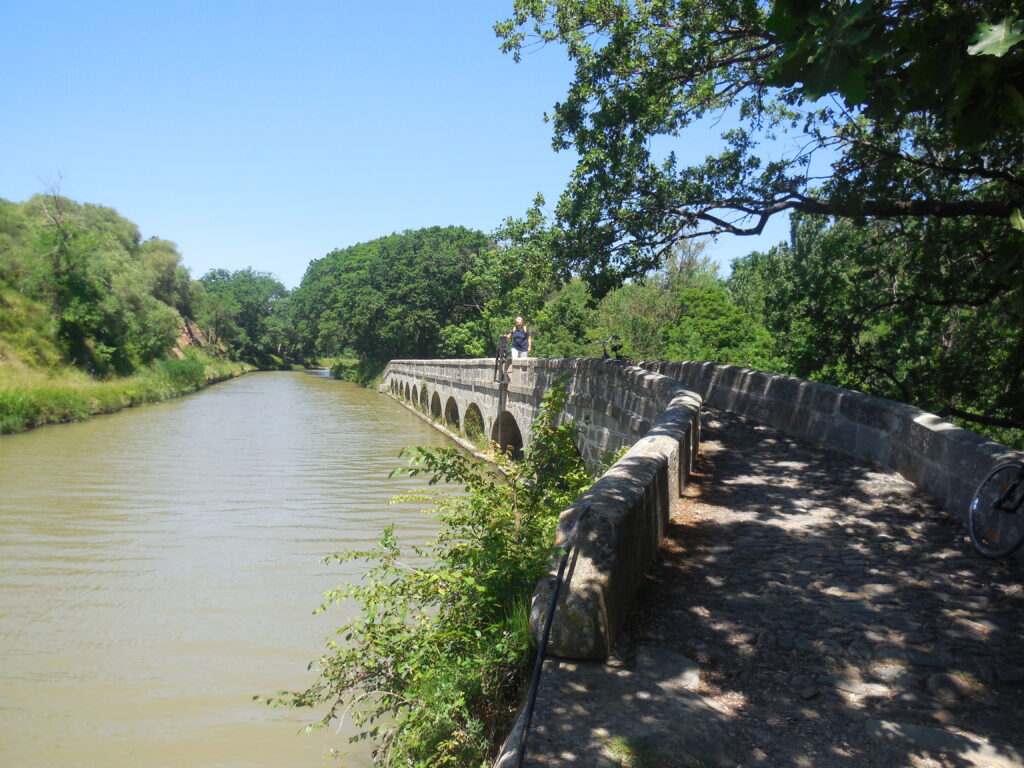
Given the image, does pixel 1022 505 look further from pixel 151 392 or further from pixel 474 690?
pixel 151 392

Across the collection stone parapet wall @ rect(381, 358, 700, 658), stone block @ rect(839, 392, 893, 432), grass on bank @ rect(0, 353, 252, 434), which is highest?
stone block @ rect(839, 392, 893, 432)

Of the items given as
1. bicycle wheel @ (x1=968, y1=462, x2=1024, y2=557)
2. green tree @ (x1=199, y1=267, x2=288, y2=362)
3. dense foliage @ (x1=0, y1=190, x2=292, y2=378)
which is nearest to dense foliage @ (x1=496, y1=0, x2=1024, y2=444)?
bicycle wheel @ (x1=968, y1=462, x2=1024, y2=557)

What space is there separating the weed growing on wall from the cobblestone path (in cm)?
78

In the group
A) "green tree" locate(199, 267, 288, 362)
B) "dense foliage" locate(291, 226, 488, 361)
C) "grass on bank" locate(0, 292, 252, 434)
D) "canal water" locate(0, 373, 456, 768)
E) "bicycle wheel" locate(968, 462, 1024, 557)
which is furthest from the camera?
"green tree" locate(199, 267, 288, 362)

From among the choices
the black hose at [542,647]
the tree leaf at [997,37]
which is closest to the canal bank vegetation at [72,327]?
the black hose at [542,647]

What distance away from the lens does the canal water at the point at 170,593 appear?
5844mm

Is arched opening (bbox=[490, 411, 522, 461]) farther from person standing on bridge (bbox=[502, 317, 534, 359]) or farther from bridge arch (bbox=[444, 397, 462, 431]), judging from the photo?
bridge arch (bbox=[444, 397, 462, 431])

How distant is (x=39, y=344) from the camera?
30.3 metres

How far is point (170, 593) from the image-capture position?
8.94 meters

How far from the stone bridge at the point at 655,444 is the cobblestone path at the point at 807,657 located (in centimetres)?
19

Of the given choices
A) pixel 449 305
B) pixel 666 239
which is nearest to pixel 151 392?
pixel 449 305

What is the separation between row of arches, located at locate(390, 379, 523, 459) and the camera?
17.3 metres

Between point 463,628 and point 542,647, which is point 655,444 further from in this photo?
point 542,647

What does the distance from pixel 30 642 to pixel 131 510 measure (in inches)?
233
